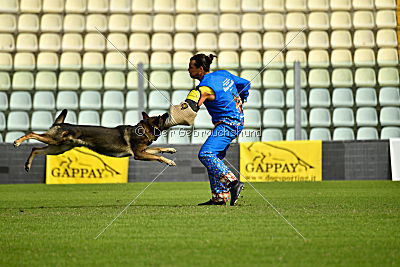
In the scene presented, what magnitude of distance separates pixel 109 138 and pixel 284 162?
6621 mm

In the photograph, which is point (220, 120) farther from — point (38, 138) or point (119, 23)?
point (119, 23)

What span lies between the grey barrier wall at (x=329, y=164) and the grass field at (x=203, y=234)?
5467 millimetres

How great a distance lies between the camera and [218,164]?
22.1 feet

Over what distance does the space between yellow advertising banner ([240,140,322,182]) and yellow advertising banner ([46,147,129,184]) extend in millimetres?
2784

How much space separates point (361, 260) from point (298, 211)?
2.67 metres

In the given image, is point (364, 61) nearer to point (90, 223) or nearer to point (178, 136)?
point (178, 136)

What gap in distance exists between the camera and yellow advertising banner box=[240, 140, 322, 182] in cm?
1281

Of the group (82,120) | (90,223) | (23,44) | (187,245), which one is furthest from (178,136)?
(187,245)

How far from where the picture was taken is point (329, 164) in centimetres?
1302

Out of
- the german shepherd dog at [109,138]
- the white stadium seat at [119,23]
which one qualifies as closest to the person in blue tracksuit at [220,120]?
the german shepherd dog at [109,138]

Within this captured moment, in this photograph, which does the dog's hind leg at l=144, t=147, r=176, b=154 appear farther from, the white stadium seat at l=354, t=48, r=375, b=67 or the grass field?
the white stadium seat at l=354, t=48, r=375, b=67

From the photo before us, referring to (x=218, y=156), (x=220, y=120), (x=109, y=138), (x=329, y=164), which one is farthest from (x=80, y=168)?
(x=220, y=120)

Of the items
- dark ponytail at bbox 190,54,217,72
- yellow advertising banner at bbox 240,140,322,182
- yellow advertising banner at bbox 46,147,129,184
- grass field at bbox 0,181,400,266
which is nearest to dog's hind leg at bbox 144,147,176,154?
grass field at bbox 0,181,400,266

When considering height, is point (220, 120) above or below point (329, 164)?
above
